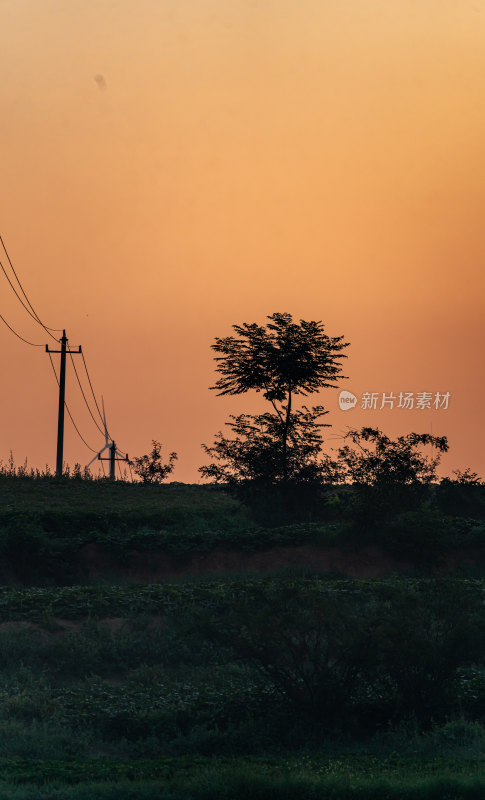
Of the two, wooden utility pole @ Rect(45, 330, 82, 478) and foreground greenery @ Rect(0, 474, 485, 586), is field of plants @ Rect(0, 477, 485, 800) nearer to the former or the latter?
foreground greenery @ Rect(0, 474, 485, 586)

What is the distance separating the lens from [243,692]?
56.6ft

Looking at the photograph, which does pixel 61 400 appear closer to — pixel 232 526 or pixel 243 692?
pixel 232 526

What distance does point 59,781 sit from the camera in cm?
1217

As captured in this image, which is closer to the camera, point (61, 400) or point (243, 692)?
point (243, 692)

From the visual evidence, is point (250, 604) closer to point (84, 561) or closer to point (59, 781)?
point (59, 781)

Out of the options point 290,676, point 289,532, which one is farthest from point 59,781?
point 289,532

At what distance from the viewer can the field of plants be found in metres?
12.4

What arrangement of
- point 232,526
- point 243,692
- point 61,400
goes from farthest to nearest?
point 61,400, point 232,526, point 243,692

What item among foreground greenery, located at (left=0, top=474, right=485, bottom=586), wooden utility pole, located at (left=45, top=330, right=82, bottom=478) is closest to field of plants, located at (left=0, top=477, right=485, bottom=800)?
foreground greenery, located at (left=0, top=474, right=485, bottom=586)

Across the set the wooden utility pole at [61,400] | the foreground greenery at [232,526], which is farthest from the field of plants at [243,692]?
the wooden utility pole at [61,400]

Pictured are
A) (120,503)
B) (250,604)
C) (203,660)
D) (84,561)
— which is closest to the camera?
(250,604)

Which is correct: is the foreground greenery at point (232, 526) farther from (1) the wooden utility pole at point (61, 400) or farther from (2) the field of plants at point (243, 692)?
(1) the wooden utility pole at point (61, 400)

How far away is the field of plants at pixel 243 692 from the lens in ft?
40.5

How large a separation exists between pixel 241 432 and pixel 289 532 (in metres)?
9.64
